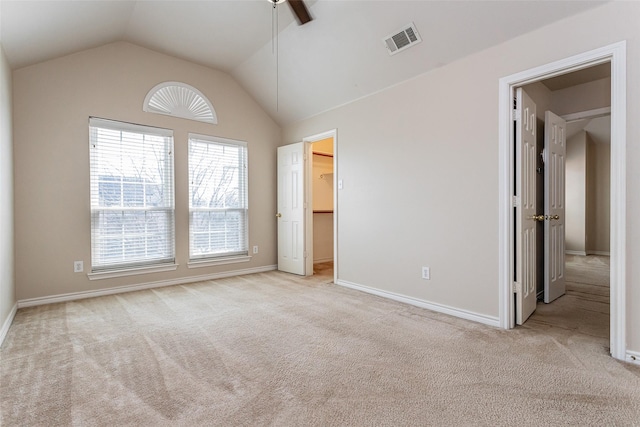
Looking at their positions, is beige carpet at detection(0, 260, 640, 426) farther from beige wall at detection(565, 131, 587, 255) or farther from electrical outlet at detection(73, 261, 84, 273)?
beige wall at detection(565, 131, 587, 255)

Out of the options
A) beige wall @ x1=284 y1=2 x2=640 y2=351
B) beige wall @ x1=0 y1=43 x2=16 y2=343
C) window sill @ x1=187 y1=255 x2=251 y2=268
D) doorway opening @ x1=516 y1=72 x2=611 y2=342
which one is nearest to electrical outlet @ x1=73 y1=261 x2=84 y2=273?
beige wall @ x1=0 y1=43 x2=16 y2=343

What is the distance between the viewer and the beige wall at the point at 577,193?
7.05 m

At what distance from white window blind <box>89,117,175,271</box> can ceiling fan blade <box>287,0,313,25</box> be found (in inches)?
91.5

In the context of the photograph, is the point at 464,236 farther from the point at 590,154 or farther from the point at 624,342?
the point at 590,154

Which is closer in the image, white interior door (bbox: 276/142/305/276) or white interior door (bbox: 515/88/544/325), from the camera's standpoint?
white interior door (bbox: 515/88/544/325)

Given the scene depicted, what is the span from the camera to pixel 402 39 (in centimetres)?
303

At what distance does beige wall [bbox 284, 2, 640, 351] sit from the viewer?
2.11 meters

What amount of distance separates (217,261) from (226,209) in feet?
2.64

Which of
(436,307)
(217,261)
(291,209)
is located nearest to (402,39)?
(436,307)

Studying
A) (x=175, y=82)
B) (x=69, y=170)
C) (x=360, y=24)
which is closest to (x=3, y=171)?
(x=69, y=170)

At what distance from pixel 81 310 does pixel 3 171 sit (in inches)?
58.6

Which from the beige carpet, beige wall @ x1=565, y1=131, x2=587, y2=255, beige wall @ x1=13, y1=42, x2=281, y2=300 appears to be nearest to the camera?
the beige carpet

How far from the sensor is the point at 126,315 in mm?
3064

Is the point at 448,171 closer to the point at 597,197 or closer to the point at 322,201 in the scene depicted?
A: the point at 322,201
